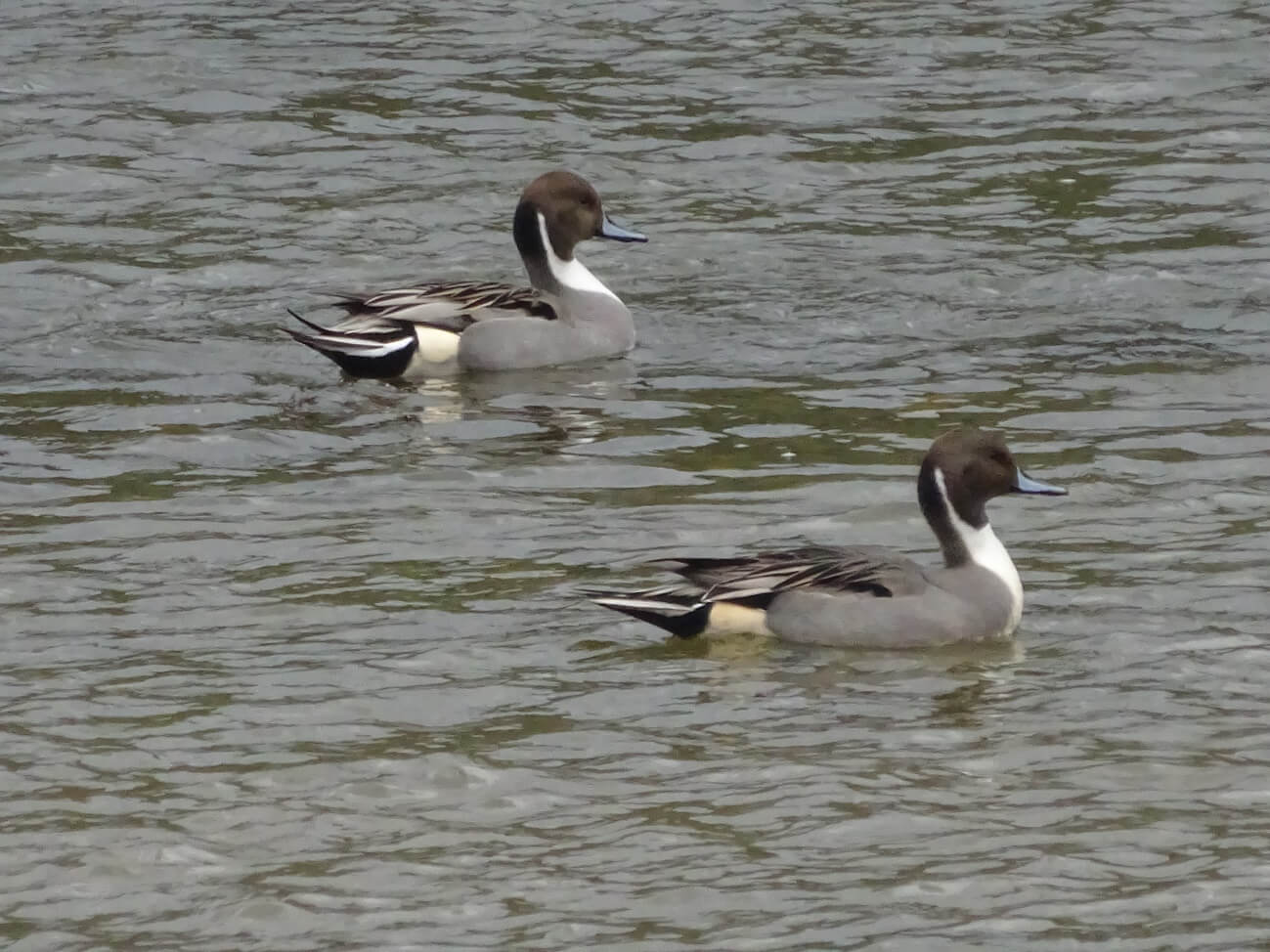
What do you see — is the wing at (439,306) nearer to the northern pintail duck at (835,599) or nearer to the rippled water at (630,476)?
the rippled water at (630,476)

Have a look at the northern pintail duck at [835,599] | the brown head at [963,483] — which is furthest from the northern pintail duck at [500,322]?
the northern pintail duck at [835,599]

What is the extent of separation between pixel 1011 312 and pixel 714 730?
256 inches

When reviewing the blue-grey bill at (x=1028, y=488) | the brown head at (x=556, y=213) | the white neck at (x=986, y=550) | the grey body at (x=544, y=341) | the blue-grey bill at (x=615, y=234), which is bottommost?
the grey body at (x=544, y=341)

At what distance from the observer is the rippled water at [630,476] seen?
8.22 m

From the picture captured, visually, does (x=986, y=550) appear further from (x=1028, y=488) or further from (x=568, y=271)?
(x=568, y=271)

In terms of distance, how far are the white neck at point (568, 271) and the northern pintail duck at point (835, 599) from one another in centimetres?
554

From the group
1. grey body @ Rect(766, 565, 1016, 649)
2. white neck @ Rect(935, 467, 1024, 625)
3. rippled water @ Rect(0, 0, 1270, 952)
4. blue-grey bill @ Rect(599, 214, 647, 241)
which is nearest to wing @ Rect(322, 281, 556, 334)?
rippled water @ Rect(0, 0, 1270, 952)

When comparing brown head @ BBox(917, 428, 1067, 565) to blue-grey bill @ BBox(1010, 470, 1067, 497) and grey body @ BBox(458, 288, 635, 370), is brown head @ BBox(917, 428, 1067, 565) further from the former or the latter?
grey body @ BBox(458, 288, 635, 370)

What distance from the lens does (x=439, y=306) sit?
15086 millimetres

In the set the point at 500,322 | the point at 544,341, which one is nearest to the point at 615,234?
the point at 544,341

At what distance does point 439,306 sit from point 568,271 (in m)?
1.24

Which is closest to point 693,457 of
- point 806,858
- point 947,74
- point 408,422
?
point 408,422

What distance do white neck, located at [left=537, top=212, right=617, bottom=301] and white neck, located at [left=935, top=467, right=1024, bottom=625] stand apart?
17.5ft

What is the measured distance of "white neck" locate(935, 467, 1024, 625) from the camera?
10.5 meters
